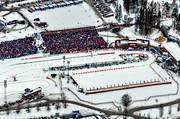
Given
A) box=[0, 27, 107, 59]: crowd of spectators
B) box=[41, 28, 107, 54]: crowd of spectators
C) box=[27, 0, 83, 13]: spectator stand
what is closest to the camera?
box=[0, 27, 107, 59]: crowd of spectators

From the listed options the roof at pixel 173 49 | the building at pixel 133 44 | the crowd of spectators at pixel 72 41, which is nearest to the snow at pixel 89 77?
the roof at pixel 173 49

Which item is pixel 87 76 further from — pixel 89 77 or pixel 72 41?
pixel 72 41

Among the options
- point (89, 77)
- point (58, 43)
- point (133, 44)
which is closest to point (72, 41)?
point (58, 43)

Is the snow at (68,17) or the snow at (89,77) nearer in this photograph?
the snow at (89,77)

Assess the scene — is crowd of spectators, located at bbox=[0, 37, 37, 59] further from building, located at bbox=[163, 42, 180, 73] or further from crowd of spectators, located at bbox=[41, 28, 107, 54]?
building, located at bbox=[163, 42, 180, 73]

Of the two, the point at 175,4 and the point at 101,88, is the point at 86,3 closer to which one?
the point at 175,4

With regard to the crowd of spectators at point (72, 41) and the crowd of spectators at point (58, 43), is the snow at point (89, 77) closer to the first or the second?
the crowd of spectators at point (58, 43)

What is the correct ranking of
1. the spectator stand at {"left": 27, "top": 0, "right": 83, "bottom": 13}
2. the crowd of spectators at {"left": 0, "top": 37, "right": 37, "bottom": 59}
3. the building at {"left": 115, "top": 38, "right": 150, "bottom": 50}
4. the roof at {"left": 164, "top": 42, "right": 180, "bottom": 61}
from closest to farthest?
the roof at {"left": 164, "top": 42, "right": 180, "bottom": 61} → the crowd of spectators at {"left": 0, "top": 37, "right": 37, "bottom": 59} → the building at {"left": 115, "top": 38, "right": 150, "bottom": 50} → the spectator stand at {"left": 27, "top": 0, "right": 83, "bottom": 13}

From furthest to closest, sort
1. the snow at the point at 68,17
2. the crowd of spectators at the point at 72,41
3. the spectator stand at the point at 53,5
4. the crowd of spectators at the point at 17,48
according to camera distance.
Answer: the spectator stand at the point at 53,5
the snow at the point at 68,17
the crowd of spectators at the point at 72,41
the crowd of spectators at the point at 17,48

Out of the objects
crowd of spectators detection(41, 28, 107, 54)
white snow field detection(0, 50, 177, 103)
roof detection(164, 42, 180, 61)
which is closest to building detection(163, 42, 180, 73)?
roof detection(164, 42, 180, 61)
